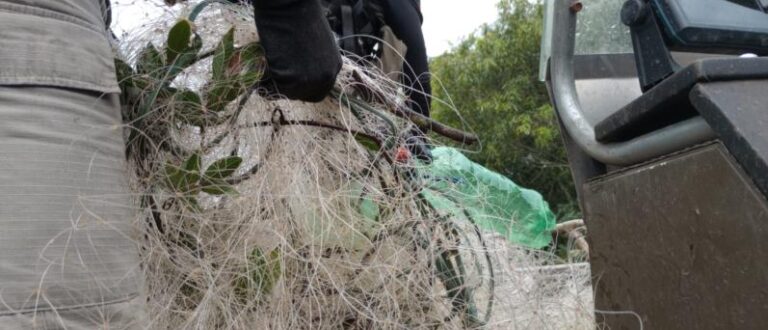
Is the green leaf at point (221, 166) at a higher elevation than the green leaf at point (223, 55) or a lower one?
lower

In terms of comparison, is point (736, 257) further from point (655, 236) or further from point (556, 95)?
point (556, 95)

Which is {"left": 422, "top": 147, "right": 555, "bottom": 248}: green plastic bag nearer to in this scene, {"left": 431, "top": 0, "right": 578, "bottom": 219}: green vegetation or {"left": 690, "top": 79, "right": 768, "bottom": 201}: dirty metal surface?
{"left": 690, "top": 79, "right": 768, "bottom": 201}: dirty metal surface

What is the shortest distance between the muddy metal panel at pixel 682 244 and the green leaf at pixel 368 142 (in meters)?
0.39

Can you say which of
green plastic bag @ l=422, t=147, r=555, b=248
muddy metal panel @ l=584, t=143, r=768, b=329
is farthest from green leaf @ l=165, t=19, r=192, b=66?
muddy metal panel @ l=584, t=143, r=768, b=329

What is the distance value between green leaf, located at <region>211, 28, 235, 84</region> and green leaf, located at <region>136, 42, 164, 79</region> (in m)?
0.09

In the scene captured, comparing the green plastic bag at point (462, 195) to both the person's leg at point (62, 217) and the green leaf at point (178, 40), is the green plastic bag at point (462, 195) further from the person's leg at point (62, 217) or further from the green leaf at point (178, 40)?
the person's leg at point (62, 217)

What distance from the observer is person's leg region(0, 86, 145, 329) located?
35.3 inches

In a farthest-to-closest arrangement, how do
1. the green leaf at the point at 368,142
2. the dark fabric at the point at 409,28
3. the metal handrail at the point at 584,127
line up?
the dark fabric at the point at 409,28 → the green leaf at the point at 368,142 → the metal handrail at the point at 584,127

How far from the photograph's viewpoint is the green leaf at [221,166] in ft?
4.09

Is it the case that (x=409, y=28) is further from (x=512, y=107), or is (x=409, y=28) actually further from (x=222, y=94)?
(x=512, y=107)

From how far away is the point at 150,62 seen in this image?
1.30 m

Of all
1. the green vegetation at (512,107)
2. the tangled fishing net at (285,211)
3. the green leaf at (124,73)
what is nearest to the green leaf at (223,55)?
the tangled fishing net at (285,211)

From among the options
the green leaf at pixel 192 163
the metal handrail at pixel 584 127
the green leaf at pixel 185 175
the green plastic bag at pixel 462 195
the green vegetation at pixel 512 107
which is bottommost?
the green vegetation at pixel 512 107

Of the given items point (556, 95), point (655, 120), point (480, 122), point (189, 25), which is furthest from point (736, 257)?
point (480, 122)
